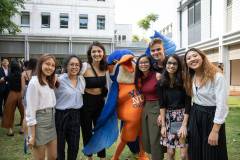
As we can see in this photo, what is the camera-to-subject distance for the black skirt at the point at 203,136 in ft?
13.2

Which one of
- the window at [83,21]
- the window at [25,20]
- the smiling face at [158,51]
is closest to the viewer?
the smiling face at [158,51]

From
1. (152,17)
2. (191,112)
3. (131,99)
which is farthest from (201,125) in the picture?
(152,17)

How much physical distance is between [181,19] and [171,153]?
20183 millimetres

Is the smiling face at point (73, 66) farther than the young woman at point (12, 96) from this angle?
No

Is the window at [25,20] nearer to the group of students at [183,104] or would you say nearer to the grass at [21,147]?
the grass at [21,147]

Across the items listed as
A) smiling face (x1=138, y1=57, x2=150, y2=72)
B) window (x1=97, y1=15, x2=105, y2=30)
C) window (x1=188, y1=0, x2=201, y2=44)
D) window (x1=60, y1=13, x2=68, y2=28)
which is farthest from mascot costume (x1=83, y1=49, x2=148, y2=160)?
window (x1=97, y1=15, x2=105, y2=30)

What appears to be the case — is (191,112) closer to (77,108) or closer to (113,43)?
(77,108)

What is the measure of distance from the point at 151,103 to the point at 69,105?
3.87 feet

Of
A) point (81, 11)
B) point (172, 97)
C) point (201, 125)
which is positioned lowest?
point (201, 125)

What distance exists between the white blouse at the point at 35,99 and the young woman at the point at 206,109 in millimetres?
1816

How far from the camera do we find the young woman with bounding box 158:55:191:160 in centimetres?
455

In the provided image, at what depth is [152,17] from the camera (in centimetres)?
5603

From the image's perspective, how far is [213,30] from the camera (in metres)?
17.9

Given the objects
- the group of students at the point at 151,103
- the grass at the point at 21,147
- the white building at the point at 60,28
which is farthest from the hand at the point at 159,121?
the white building at the point at 60,28
